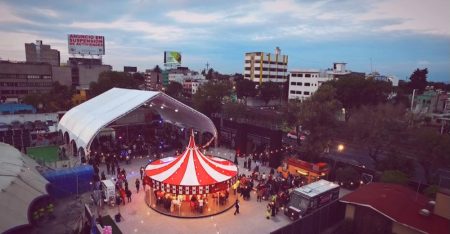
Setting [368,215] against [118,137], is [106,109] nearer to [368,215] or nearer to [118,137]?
[118,137]

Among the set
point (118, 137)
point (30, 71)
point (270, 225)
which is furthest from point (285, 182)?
point (30, 71)

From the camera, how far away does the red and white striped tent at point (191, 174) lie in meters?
12.3

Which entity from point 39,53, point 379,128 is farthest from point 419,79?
point 39,53

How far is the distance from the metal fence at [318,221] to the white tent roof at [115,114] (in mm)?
12044

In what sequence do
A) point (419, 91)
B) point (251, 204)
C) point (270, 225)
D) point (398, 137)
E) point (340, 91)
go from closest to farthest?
point (270, 225), point (251, 204), point (398, 137), point (340, 91), point (419, 91)

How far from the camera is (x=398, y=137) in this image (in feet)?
55.3

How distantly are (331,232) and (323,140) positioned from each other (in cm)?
775

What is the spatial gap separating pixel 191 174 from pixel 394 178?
1075 centimetres

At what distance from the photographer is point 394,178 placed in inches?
557

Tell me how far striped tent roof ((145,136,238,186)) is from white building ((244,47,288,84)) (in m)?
48.5

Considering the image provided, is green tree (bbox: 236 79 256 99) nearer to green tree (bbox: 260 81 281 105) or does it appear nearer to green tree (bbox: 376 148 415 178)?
green tree (bbox: 260 81 281 105)

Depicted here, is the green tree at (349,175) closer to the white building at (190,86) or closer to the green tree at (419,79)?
the green tree at (419,79)

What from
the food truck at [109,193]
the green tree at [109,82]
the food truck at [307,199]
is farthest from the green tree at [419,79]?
Answer: the food truck at [109,193]

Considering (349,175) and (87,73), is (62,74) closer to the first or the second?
(87,73)
